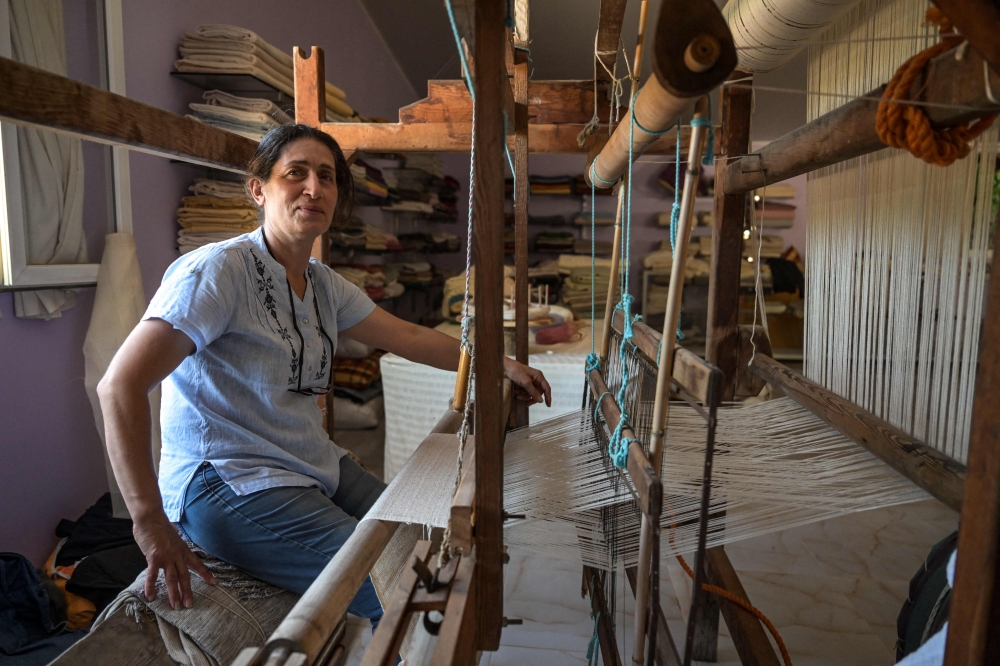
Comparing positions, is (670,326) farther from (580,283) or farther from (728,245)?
(580,283)

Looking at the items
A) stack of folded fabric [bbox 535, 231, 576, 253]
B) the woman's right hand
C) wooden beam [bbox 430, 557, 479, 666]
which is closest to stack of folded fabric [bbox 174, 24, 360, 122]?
the woman's right hand

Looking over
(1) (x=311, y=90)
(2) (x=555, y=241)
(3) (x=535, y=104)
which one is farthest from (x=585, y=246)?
(1) (x=311, y=90)

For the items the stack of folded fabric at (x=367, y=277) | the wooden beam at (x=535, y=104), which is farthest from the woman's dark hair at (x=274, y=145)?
the stack of folded fabric at (x=367, y=277)

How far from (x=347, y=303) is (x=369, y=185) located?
2494 mm

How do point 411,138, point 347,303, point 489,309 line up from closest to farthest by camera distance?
1. point 489,309
2. point 347,303
3. point 411,138

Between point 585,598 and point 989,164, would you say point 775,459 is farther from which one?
point 585,598

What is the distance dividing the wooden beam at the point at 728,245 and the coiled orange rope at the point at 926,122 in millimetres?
909

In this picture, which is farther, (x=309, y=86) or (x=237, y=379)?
(x=309, y=86)

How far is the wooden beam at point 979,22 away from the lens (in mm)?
587

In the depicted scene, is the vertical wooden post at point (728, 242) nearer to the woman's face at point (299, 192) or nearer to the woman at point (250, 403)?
the woman at point (250, 403)

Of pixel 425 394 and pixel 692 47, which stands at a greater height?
pixel 692 47

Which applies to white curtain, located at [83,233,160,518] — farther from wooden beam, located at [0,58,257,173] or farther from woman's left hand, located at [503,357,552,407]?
woman's left hand, located at [503,357,552,407]

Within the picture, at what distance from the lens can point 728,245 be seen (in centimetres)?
169

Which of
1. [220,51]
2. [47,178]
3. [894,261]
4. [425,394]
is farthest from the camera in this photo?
[425,394]
